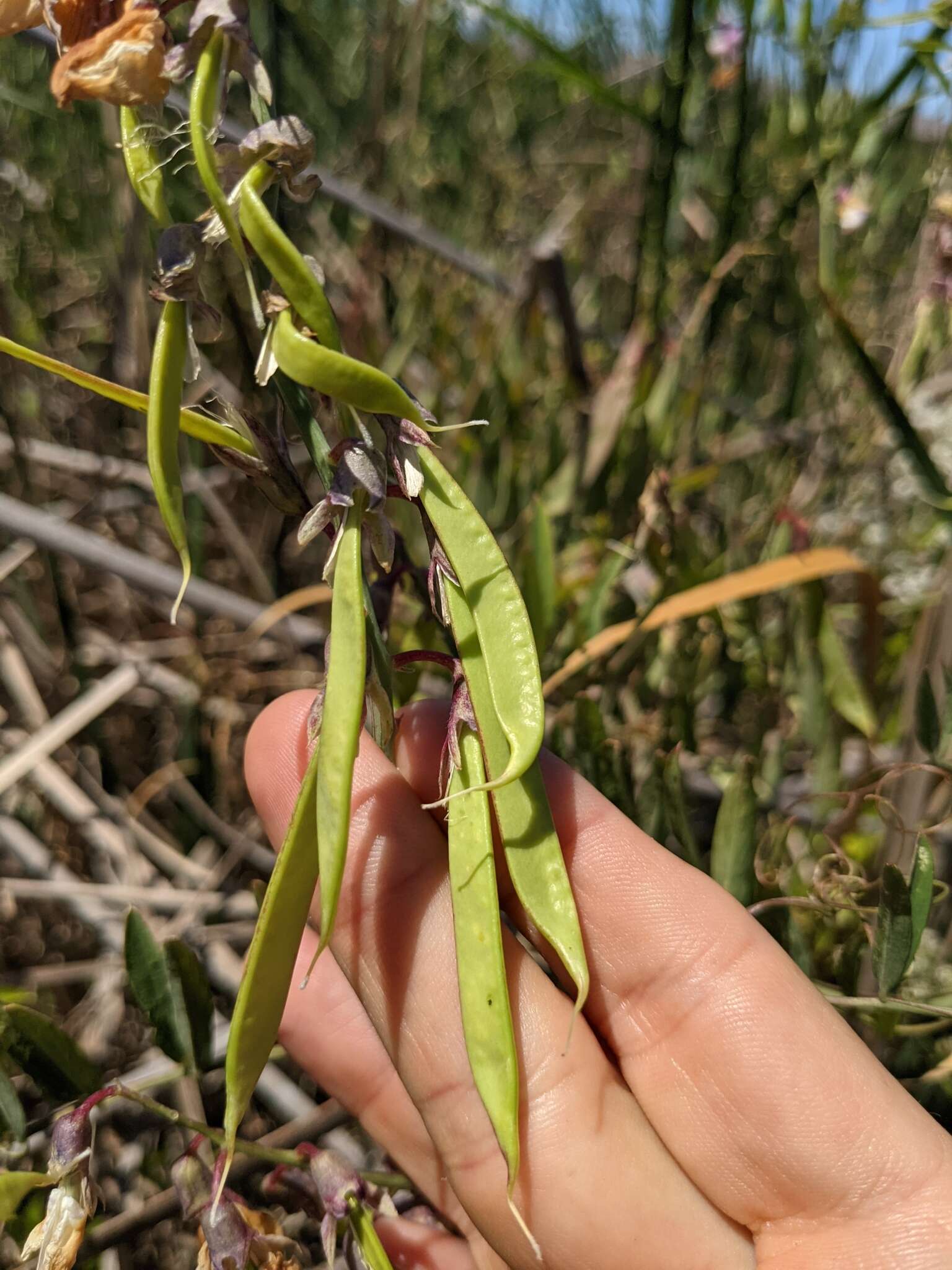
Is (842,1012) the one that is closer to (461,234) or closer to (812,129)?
(812,129)

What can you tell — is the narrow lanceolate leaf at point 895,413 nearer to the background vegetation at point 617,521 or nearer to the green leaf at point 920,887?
the background vegetation at point 617,521

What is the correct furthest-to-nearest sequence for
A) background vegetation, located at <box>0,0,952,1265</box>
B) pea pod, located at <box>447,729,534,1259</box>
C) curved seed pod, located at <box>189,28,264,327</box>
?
background vegetation, located at <box>0,0,952,1265</box> → pea pod, located at <box>447,729,534,1259</box> → curved seed pod, located at <box>189,28,264,327</box>

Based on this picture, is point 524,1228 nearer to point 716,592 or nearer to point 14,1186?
point 14,1186

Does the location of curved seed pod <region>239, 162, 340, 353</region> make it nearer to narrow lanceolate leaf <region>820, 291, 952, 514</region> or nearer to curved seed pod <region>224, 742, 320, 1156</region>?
curved seed pod <region>224, 742, 320, 1156</region>

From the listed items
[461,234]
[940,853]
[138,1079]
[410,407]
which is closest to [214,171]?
[410,407]

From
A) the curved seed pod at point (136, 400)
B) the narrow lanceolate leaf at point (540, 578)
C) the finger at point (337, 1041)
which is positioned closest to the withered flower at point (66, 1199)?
the finger at point (337, 1041)

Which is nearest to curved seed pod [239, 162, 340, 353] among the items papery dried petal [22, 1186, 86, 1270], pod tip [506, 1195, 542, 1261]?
pod tip [506, 1195, 542, 1261]
